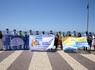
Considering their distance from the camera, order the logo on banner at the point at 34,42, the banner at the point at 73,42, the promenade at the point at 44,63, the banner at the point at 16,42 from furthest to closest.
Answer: the banner at the point at 16,42 < the logo on banner at the point at 34,42 < the banner at the point at 73,42 < the promenade at the point at 44,63

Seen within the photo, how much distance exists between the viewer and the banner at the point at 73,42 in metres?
16.7

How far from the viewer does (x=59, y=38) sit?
18703mm

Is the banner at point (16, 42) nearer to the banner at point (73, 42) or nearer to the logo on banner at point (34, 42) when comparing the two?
the logo on banner at point (34, 42)

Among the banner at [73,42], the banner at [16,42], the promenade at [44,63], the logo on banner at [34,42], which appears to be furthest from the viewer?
the banner at [16,42]

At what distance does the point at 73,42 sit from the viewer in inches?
667

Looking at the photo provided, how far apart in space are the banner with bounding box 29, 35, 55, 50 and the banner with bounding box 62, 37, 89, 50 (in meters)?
1.20

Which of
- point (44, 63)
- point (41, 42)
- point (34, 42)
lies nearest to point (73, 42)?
point (41, 42)

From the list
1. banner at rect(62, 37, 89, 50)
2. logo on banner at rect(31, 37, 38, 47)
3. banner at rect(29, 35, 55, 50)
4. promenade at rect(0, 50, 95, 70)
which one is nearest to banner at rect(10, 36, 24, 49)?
banner at rect(29, 35, 55, 50)

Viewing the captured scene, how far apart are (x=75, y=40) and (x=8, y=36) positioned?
6312mm

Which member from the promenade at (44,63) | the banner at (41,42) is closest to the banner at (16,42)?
the banner at (41,42)

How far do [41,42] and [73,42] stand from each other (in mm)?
2959

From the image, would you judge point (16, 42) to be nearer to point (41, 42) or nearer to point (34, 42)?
point (34, 42)

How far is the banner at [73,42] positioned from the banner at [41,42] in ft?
3.92

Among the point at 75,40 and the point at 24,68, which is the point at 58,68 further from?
the point at 75,40
